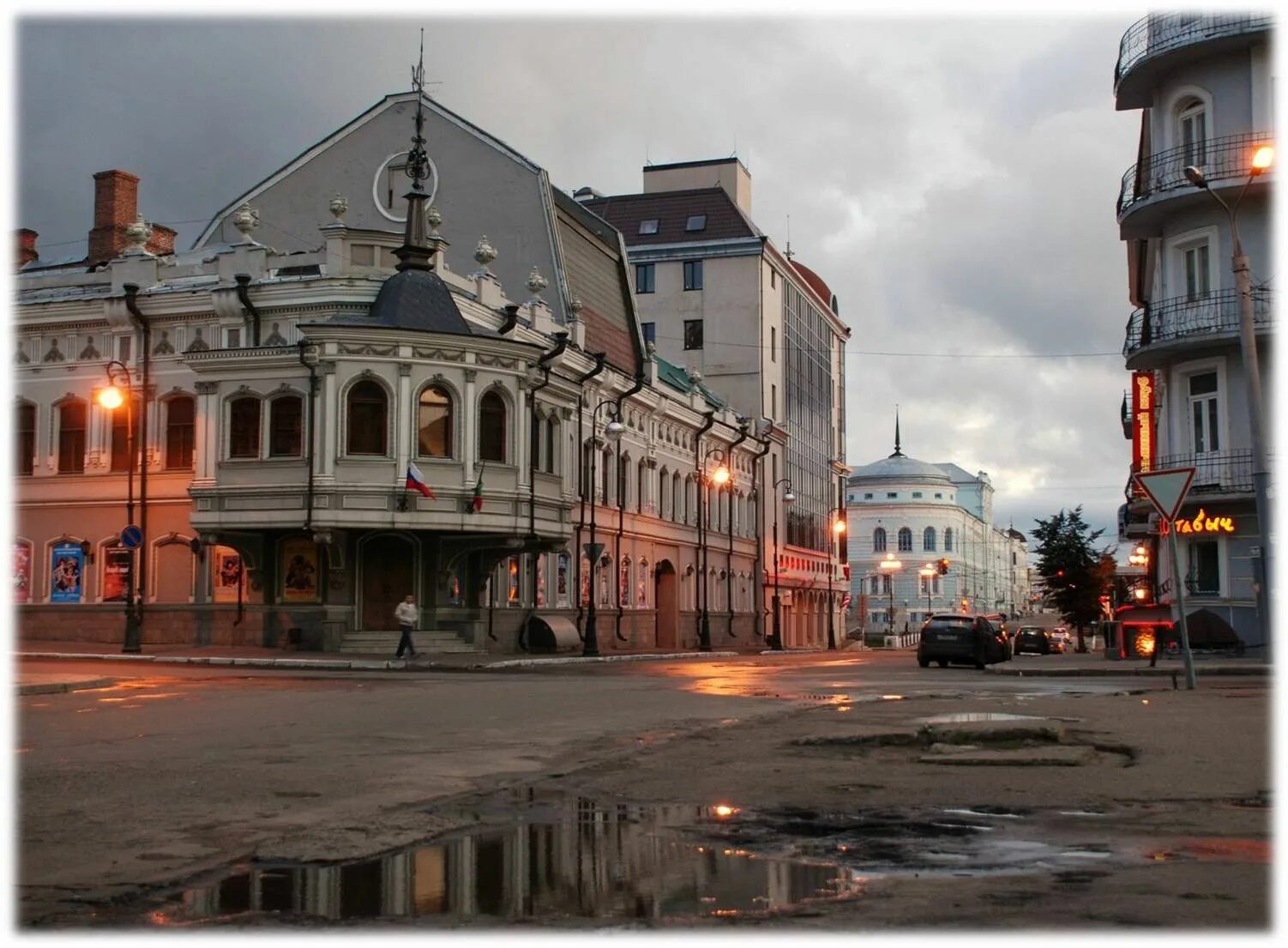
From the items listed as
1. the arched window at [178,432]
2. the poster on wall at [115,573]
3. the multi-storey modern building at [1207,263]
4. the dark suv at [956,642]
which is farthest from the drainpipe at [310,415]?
the multi-storey modern building at [1207,263]

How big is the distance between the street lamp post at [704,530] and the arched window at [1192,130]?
2088 cm

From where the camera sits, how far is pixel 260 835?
830 cm

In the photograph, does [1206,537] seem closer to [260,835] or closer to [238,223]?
[238,223]

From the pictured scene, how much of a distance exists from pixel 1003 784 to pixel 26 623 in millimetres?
37572

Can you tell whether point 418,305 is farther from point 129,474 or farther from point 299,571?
point 129,474

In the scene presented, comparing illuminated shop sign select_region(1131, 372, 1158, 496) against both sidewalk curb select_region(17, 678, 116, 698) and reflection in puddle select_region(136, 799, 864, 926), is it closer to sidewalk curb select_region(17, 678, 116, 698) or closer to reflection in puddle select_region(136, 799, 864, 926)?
sidewalk curb select_region(17, 678, 116, 698)

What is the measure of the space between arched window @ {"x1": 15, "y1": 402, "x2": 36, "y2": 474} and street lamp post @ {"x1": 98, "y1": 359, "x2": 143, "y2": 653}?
3299 mm

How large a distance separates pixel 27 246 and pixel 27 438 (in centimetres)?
1051

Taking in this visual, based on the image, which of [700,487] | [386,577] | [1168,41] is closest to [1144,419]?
[1168,41]

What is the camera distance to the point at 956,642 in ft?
122

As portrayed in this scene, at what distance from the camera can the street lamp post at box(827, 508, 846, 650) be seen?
3482 inches

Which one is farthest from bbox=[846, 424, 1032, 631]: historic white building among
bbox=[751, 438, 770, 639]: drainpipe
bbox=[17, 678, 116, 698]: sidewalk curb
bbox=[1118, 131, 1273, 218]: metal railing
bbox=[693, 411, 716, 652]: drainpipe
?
bbox=[17, 678, 116, 698]: sidewalk curb

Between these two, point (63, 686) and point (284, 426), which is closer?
point (63, 686)

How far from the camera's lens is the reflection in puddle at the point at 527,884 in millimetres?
6359
